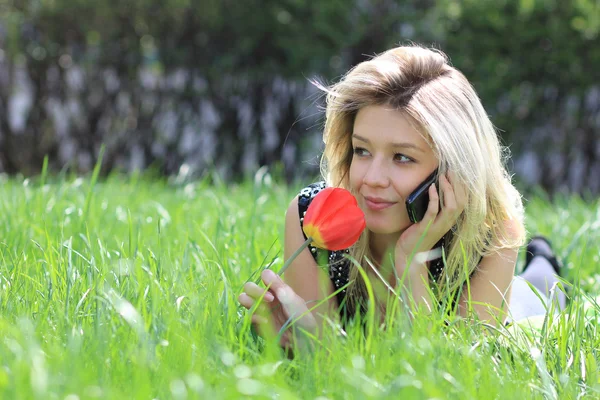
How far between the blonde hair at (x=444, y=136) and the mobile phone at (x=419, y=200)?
2.2 inches

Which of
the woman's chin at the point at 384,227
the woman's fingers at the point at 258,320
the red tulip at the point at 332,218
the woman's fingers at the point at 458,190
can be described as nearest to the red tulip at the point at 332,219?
the red tulip at the point at 332,218

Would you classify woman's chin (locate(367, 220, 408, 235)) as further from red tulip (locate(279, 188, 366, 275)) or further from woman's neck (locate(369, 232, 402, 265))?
red tulip (locate(279, 188, 366, 275))

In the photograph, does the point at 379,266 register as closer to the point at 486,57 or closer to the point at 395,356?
the point at 395,356

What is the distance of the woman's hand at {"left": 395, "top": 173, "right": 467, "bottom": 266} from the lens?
2090 millimetres

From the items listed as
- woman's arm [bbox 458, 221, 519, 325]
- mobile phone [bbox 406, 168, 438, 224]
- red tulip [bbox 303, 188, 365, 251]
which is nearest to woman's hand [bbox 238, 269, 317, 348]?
red tulip [bbox 303, 188, 365, 251]

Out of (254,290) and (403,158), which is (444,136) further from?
(254,290)

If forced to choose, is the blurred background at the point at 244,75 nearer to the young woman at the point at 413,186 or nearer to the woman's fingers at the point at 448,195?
the young woman at the point at 413,186

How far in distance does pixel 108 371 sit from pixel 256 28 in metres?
5.24

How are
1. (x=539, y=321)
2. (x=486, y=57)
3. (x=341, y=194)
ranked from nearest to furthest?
(x=341, y=194)
(x=539, y=321)
(x=486, y=57)

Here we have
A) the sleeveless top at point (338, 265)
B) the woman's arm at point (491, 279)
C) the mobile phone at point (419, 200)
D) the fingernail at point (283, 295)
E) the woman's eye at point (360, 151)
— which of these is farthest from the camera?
the sleeveless top at point (338, 265)

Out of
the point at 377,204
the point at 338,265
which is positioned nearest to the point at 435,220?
the point at 377,204

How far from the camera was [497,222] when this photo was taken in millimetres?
2361

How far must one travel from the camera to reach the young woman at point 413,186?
209 centimetres

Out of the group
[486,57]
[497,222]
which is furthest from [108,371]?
[486,57]
